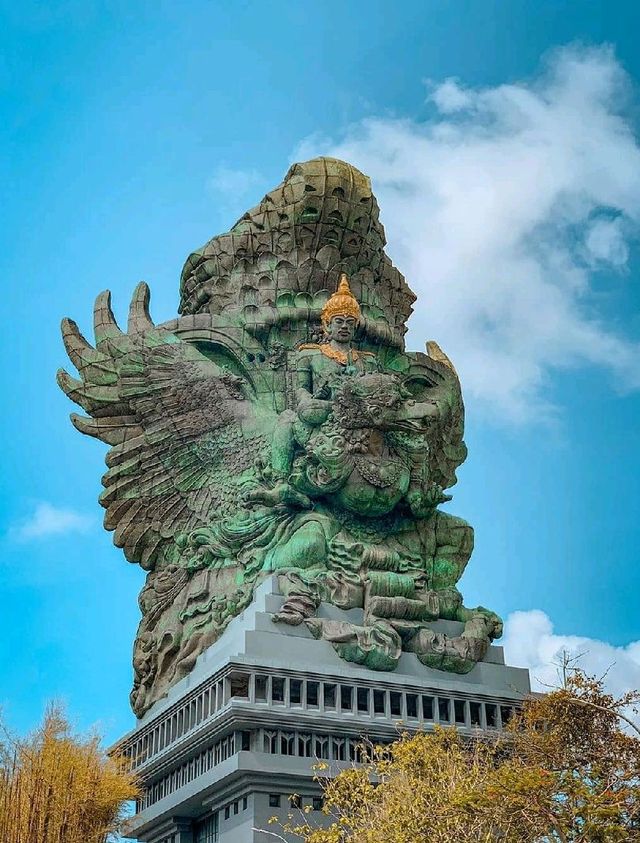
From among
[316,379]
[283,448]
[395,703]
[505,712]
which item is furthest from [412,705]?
[316,379]

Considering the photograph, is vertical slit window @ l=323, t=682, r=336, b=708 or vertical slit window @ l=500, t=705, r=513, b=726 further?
vertical slit window @ l=500, t=705, r=513, b=726

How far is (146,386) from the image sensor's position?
37.2 m

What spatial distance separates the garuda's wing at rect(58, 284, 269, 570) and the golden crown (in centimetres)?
332

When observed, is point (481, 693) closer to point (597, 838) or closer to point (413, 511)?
point (413, 511)

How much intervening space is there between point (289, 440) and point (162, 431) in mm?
4306

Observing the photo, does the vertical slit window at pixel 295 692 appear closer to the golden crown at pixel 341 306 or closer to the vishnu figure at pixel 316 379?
the vishnu figure at pixel 316 379

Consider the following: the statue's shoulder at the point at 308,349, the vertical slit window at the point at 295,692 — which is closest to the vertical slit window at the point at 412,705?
the vertical slit window at the point at 295,692

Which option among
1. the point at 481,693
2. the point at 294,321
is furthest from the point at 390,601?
the point at 294,321

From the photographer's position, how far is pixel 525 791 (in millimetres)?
16766

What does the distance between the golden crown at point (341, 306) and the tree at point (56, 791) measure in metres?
16.1

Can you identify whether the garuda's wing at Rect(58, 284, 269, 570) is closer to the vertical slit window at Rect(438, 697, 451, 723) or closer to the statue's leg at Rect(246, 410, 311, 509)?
the statue's leg at Rect(246, 410, 311, 509)

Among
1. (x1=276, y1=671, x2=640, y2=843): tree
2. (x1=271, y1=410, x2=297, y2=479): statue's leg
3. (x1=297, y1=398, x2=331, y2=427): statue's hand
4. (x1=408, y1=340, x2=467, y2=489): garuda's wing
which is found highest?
(x1=408, y1=340, x2=467, y2=489): garuda's wing

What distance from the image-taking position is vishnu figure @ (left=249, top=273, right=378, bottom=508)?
35.0 m

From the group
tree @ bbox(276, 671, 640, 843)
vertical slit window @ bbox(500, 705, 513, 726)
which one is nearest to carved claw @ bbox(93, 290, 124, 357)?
vertical slit window @ bbox(500, 705, 513, 726)
